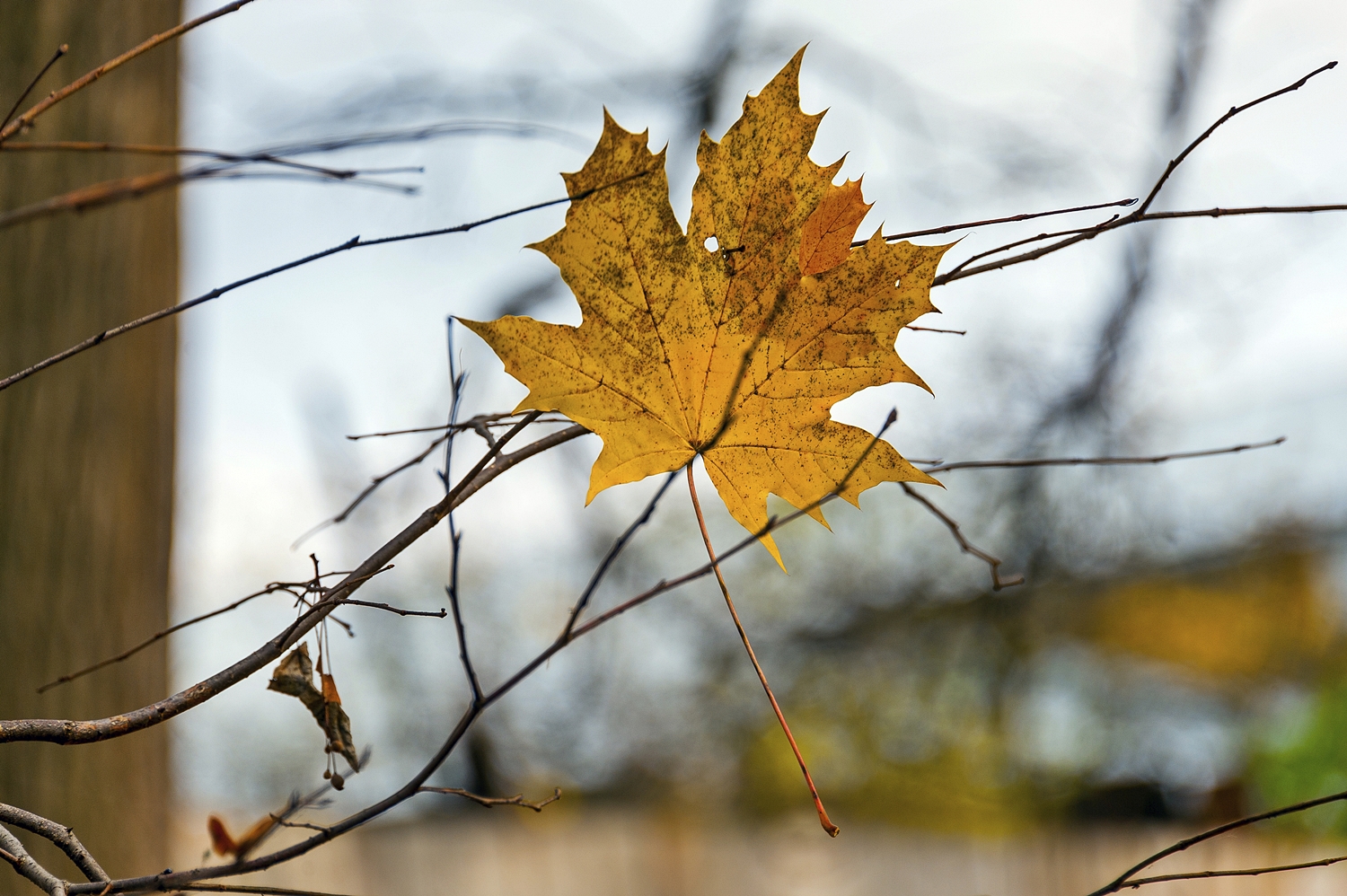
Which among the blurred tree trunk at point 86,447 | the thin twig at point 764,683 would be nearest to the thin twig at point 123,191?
the thin twig at point 764,683

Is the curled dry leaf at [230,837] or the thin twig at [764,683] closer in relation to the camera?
the thin twig at [764,683]

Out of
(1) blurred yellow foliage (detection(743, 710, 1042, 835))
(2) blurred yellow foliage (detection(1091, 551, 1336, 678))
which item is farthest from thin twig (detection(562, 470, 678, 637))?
(2) blurred yellow foliage (detection(1091, 551, 1336, 678))

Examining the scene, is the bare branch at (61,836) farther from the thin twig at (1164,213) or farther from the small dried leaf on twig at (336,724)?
the thin twig at (1164,213)

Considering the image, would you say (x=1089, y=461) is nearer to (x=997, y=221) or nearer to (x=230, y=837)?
(x=997, y=221)

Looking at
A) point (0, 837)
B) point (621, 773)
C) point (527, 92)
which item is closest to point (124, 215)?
point (527, 92)

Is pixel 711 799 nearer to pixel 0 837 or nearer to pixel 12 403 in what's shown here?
pixel 12 403

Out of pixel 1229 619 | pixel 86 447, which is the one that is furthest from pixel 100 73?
pixel 1229 619
